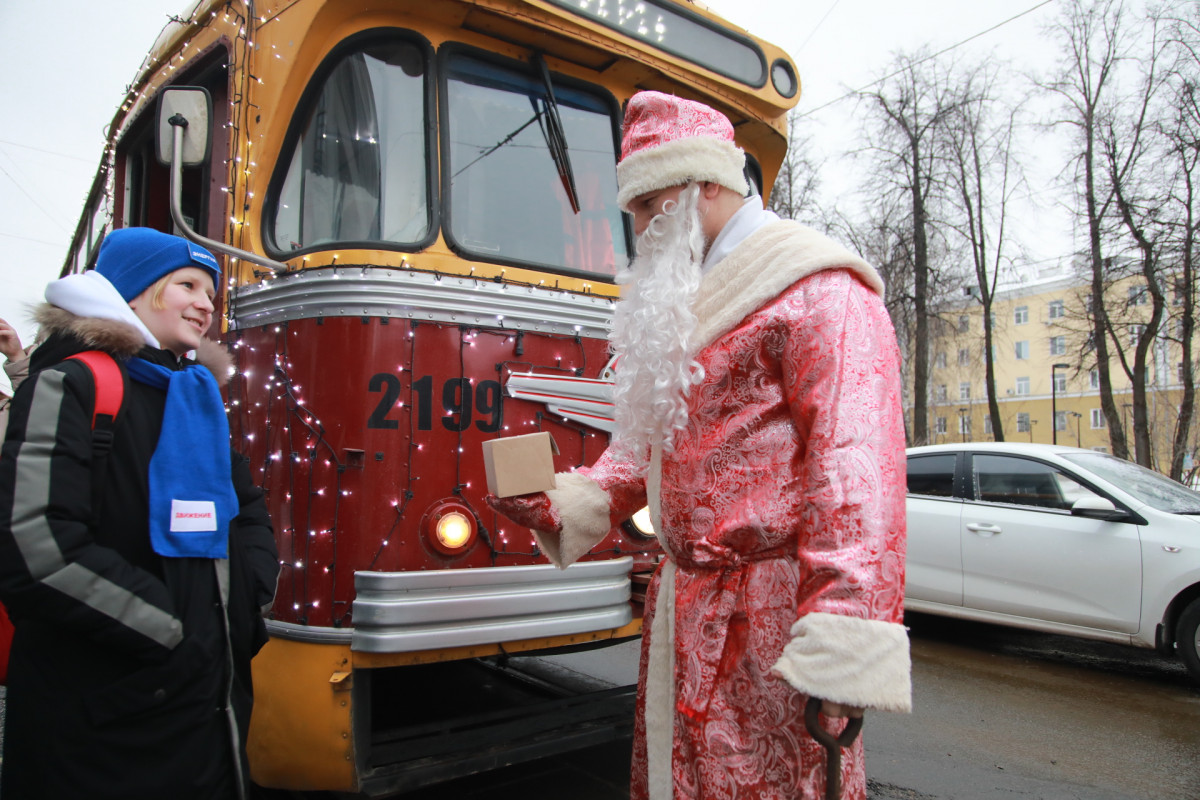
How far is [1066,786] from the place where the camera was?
367 cm

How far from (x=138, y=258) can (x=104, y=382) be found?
0.40m

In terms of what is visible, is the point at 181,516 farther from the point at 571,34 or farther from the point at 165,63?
the point at 165,63

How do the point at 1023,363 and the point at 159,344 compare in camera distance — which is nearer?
the point at 159,344

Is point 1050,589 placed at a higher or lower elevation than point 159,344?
lower

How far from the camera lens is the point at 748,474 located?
5.18ft

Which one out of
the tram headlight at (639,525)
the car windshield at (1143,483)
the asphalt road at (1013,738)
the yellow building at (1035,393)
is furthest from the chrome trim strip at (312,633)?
the yellow building at (1035,393)

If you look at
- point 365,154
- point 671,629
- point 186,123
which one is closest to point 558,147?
point 365,154

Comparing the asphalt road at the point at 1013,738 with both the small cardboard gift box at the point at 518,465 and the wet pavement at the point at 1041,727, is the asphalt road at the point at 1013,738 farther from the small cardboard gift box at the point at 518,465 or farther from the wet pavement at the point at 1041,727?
the small cardboard gift box at the point at 518,465

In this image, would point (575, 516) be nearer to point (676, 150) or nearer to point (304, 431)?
point (676, 150)

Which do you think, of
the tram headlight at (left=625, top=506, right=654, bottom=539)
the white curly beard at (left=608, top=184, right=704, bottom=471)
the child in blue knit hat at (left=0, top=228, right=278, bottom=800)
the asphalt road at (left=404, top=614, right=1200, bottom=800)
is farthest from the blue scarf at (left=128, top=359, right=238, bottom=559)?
the asphalt road at (left=404, top=614, right=1200, bottom=800)

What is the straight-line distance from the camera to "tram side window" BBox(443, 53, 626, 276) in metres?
2.98

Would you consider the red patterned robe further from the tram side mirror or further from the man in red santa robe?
the tram side mirror

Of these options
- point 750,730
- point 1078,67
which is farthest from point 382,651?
point 1078,67

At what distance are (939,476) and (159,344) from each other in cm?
624
